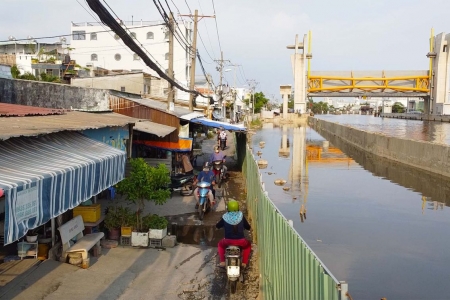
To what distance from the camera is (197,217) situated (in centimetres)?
1201

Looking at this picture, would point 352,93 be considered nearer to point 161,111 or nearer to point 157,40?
point 157,40

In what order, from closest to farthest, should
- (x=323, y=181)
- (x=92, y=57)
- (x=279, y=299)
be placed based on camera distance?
(x=279, y=299) < (x=323, y=181) < (x=92, y=57)

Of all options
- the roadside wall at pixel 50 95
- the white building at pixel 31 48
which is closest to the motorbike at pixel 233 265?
the roadside wall at pixel 50 95

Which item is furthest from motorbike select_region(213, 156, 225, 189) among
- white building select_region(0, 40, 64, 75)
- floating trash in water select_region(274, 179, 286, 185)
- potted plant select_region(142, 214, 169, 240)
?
white building select_region(0, 40, 64, 75)

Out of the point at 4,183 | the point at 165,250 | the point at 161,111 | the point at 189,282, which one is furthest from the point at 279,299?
the point at 161,111

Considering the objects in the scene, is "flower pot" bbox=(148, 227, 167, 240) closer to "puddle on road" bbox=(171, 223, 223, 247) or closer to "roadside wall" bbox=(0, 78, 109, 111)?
"puddle on road" bbox=(171, 223, 223, 247)

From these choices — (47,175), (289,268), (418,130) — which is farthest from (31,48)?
(289,268)

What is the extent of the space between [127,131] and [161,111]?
3761 millimetres

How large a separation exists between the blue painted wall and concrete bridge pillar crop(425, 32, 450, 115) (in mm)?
58554

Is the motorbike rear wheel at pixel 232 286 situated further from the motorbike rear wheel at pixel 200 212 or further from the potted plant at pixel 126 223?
the motorbike rear wheel at pixel 200 212

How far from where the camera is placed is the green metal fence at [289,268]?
3.30 metres

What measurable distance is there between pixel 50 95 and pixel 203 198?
18.4 ft

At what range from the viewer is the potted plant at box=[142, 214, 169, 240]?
928 cm

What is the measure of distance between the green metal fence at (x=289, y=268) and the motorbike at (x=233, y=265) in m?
0.39
